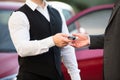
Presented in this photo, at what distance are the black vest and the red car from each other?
1416mm

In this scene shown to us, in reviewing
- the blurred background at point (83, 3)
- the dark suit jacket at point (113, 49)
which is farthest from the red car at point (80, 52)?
the blurred background at point (83, 3)

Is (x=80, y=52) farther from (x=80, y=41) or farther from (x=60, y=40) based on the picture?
(x=60, y=40)

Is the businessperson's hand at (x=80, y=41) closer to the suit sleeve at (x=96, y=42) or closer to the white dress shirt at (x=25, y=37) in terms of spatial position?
the suit sleeve at (x=96, y=42)

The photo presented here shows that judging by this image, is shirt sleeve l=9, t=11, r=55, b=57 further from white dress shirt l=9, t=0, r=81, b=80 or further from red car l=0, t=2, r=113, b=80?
red car l=0, t=2, r=113, b=80

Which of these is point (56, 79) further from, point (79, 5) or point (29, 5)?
point (79, 5)

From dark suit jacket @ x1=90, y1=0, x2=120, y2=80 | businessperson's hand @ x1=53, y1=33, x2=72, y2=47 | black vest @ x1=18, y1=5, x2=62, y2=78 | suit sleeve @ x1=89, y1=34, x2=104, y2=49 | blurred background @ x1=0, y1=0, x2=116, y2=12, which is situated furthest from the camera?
blurred background @ x1=0, y1=0, x2=116, y2=12

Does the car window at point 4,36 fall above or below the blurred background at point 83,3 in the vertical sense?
below

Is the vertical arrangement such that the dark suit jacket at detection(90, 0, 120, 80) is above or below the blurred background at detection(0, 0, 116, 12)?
below

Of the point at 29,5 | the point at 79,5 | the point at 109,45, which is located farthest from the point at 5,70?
the point at 79,5

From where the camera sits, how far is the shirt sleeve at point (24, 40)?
4.38 meters

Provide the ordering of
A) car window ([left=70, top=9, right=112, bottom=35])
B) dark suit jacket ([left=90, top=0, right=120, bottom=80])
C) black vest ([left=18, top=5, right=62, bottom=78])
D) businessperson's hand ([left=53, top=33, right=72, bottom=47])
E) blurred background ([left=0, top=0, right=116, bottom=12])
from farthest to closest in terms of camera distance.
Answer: blurred background ([left=0, top=0, right=116, bottom=12])
car window ([left=70, top=9, right=112, bottom=35])
black vest ([left=18, top=5, right=62, bottom=78])
businessperson's hand ([left=53, top=33, right=72, bottom=47])
dark suit jacket ([left=90, top=0, right=120, bottom=80])

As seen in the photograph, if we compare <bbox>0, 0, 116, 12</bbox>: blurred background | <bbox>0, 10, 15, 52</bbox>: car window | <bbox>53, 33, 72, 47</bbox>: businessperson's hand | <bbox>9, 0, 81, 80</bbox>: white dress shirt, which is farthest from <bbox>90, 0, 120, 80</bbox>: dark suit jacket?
<bbox>0, 0, 116, 12</bbox>: blurred background

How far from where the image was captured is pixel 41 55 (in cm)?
456

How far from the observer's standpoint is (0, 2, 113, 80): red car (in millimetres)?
6148
